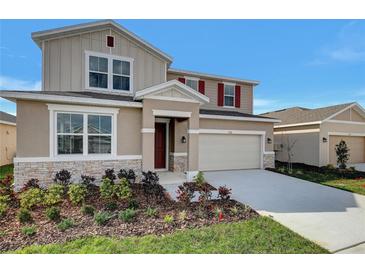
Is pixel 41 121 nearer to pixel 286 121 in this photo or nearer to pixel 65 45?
pixel 65 45

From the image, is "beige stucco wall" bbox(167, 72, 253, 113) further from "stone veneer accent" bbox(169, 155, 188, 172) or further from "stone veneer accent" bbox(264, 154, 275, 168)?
"stone veneer accent" bbox(169, 155, 188, 172)

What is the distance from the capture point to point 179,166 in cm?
1045

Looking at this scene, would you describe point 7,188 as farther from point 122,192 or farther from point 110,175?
point 122,192

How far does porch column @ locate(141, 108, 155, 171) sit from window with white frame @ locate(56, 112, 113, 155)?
1.34 metres

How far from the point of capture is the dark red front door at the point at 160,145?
1062cm

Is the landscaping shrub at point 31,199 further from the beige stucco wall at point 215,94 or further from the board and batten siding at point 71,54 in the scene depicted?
the beige stucco wall at point 215,94

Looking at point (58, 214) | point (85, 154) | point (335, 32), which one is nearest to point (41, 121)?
point (85, 154)

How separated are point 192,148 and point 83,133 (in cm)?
454

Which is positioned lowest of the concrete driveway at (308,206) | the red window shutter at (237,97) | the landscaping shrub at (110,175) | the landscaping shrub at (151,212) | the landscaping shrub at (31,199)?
the concrete driveway at (308,206)

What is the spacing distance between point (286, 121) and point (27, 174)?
17.3 meters

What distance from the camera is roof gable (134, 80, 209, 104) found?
8336 mm

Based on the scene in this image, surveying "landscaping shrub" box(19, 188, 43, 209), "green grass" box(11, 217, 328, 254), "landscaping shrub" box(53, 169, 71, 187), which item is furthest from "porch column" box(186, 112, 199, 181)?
"landscaping shrub" box(19, 188, 43, 209)

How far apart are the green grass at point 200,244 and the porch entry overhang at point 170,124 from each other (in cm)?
453

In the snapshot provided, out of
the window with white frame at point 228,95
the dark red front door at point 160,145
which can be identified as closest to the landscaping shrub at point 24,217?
the dark red front door at point 160,145
